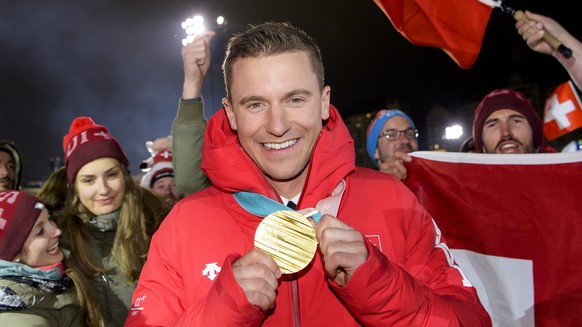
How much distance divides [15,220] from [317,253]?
76.2 inches

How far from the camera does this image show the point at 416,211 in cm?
189

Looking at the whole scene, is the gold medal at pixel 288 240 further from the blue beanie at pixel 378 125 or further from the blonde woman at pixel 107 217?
the blue beanie at pixel 378 125

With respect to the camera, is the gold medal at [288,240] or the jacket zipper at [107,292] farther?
the jacket zipper at [107,292]

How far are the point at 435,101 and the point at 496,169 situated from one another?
3217cm

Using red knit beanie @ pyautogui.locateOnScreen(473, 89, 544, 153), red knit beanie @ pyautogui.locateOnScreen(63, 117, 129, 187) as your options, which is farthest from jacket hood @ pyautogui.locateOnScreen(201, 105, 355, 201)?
red knit beanie @ pyautogui.locateOnScreen(473, 89, 544, 153)

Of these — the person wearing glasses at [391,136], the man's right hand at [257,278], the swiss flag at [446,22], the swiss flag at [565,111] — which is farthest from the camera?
the swiss flag at [565,111]

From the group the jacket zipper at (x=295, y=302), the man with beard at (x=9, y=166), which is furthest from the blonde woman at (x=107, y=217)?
the jacket zipper at (x=295, y=302)

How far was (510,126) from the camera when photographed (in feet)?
11.3

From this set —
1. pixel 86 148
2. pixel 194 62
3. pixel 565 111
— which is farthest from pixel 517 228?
pixel 86 148

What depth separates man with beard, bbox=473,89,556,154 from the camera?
134 inches

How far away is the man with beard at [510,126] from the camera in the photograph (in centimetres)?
340

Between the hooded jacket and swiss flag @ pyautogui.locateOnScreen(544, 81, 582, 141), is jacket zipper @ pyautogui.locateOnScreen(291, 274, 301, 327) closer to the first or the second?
the hooded jacket

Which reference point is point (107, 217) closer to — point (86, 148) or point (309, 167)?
point (86, 148)

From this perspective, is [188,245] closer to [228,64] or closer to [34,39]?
[228,64]
